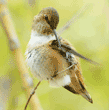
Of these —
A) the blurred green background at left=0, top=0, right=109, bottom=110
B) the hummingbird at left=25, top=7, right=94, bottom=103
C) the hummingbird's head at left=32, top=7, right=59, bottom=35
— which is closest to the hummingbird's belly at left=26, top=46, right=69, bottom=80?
the hummingbird at left=25, top=7, right=94, bottom=103

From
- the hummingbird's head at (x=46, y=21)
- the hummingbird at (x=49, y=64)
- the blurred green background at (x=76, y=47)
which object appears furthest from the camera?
the blurred green background at (x=76, y=47)

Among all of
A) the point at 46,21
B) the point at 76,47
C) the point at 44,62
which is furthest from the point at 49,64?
the point at 76,47

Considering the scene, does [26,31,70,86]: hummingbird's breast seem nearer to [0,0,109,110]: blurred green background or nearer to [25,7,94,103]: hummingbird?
[25,7,94,103]: hummingbird

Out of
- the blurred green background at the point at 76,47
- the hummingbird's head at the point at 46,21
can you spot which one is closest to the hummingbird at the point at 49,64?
the hummingbird's head at the point at 46,21

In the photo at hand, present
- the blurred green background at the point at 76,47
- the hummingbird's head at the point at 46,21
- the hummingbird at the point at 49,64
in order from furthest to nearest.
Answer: the blurred green background at the point at 76,47, the hummingbird at the point at 49,64, the hummingbird's head at the point at 46,21

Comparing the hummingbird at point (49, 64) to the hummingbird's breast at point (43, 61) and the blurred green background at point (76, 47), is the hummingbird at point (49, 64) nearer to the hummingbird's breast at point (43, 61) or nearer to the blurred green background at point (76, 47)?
the hummingbird's breast at point (43, 61)

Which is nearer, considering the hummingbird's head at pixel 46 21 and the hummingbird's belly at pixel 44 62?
the hummingbird's head at pixel 46 21
